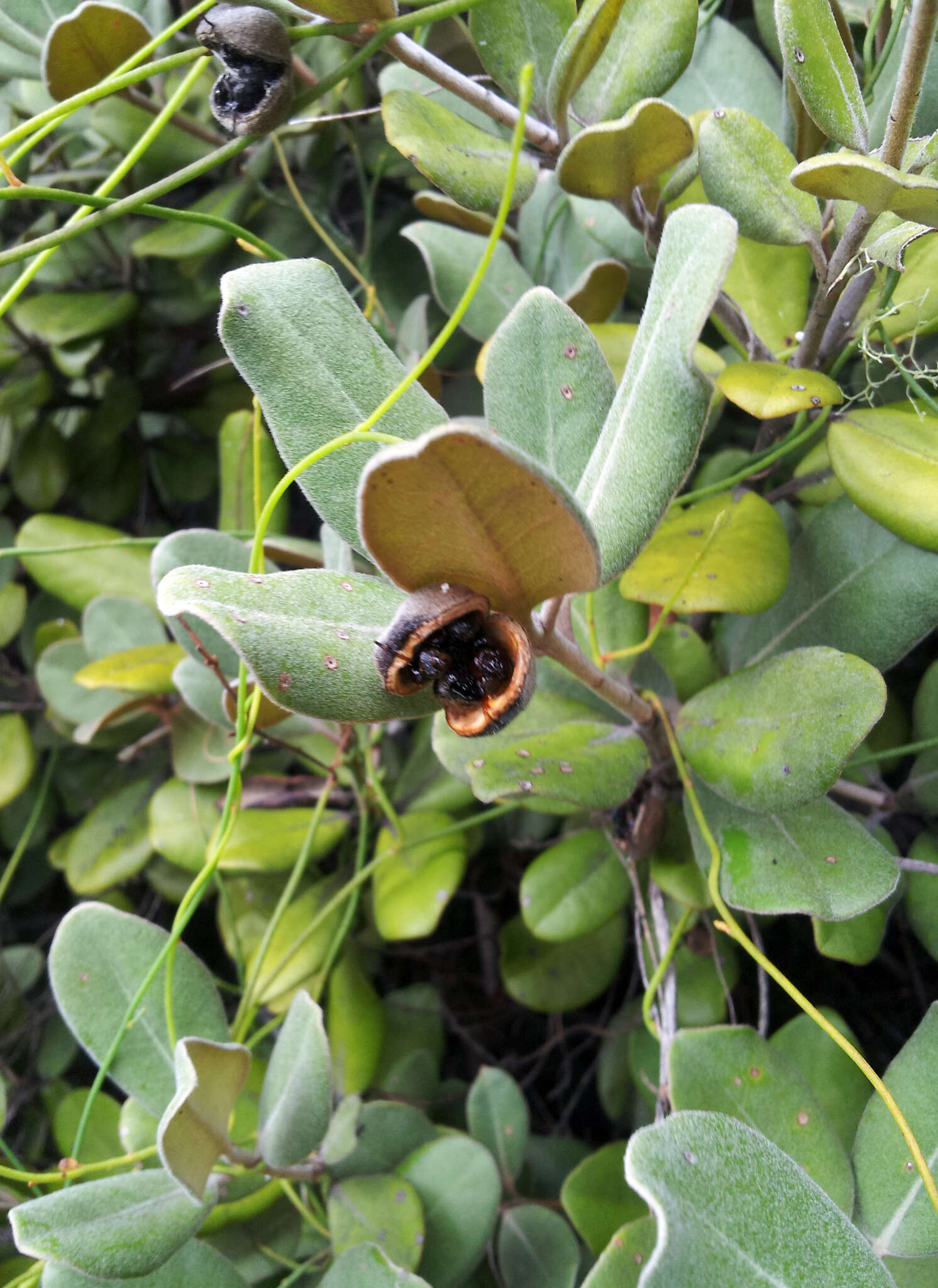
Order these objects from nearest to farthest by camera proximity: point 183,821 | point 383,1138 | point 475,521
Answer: point 475,521 → point 383,1138 → point 183,821

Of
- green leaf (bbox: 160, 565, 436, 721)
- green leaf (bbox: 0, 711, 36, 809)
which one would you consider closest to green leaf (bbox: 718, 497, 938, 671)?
green leaf (bbox: 160, 565, 436, 721)

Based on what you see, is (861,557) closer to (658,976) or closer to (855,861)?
(855,861)

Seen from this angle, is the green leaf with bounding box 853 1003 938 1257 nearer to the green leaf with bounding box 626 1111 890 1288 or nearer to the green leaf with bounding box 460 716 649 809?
the green leaf with bounding box 626 1111 890 1288

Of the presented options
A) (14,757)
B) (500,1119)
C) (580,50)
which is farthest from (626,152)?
(14,757)

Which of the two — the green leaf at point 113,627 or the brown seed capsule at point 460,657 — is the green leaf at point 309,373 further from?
the green leaf at point 113,627

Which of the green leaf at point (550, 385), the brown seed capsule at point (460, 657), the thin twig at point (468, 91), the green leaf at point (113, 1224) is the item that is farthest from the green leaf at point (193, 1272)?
the thin twig at point (468, 91)

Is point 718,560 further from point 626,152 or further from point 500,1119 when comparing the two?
point 500,1119

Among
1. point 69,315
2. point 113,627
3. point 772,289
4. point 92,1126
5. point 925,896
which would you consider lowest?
point 92,1126
